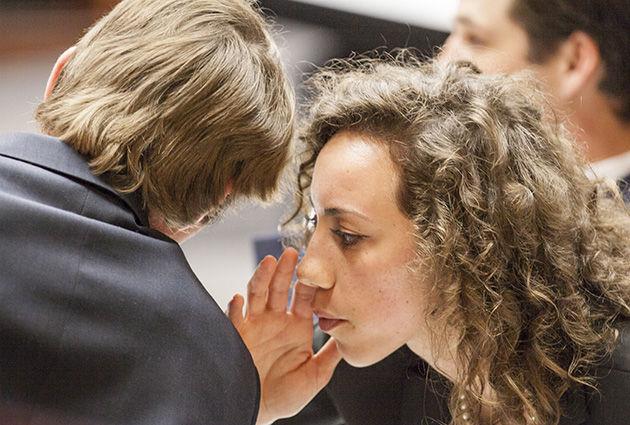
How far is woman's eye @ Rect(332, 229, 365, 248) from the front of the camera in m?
1.63

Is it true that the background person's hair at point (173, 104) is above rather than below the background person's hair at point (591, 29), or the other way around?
above

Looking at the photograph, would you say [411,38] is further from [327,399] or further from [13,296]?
[13,296]

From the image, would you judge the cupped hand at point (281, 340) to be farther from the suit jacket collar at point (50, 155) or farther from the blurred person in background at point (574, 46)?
the blurred person in background at point (574, 46)

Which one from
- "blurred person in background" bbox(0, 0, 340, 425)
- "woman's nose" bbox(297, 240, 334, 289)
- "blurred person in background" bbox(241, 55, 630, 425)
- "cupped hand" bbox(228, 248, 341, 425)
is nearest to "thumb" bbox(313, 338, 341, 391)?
"cupped hand" bbox(228, 248, 341, 425)

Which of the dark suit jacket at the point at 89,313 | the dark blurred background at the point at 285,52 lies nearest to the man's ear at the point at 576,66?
the dark blurred background at the point at 285,52

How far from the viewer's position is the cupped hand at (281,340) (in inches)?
69.2

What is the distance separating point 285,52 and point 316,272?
3.79 feet

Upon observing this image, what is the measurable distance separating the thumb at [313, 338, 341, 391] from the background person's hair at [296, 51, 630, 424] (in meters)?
0.24

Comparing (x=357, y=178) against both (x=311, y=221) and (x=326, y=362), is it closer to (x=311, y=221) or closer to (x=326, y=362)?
(x=311, y=221)

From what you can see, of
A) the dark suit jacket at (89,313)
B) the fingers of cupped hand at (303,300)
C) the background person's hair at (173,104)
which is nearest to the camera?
the dark suit jacket at (89,313)

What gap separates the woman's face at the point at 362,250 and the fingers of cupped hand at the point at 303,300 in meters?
0.04

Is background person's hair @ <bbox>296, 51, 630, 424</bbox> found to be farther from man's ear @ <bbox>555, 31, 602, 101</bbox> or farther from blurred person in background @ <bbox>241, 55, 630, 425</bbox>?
man's ear @ <bbox>555, 31, 602, 101</bbox>

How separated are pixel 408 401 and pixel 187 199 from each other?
68 centimetres

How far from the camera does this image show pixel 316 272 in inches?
64.8
